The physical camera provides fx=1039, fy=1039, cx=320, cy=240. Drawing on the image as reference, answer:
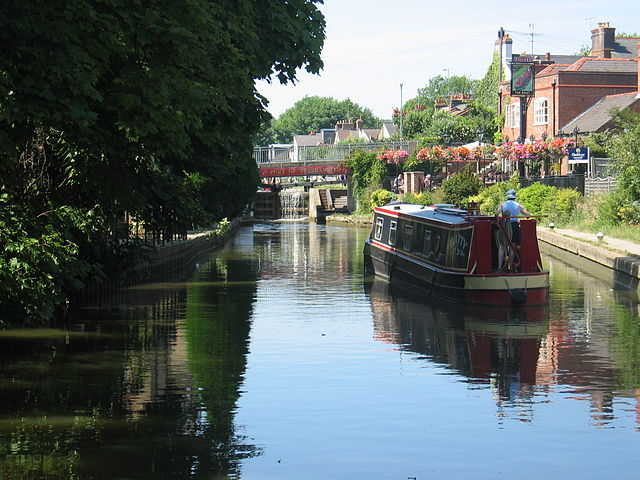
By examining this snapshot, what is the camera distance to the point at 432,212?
24.7 meters

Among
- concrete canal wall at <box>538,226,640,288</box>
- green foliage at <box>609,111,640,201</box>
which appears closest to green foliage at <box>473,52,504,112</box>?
concrete canal wall at <box>538,226,640,288</box>

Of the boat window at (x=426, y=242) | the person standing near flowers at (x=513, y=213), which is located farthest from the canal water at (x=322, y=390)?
the person standing near flowers at (x=513, y=213)

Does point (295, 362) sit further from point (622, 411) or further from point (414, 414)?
point (622, 411)

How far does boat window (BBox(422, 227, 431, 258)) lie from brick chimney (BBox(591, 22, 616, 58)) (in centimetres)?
4514

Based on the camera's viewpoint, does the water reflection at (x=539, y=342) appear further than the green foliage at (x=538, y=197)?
No

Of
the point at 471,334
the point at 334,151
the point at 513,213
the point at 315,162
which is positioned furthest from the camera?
the point at 334,151

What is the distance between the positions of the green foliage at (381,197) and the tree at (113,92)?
1481 inches

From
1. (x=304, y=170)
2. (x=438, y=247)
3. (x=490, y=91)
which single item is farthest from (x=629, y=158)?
(x=490, y=91)

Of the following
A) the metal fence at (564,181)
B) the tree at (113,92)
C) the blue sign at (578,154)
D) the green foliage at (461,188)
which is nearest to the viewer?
the tree at (113,92)

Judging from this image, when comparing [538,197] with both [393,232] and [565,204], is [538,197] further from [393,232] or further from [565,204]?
[393,232]

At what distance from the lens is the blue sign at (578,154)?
4566 centimetres

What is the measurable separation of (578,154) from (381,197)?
46.5ft

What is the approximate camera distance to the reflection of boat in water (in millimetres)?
14281

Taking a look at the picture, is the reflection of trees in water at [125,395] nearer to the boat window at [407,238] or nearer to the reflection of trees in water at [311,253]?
the boat window at [407,238]
